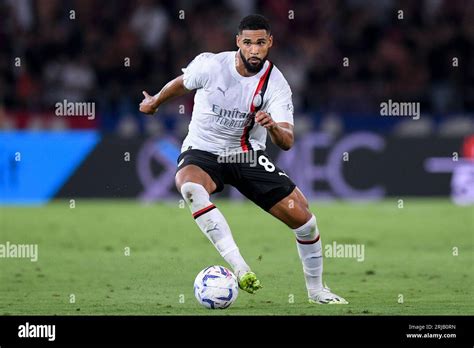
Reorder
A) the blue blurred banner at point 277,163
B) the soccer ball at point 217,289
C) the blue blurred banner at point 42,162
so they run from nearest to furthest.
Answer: the soccer ball at point 217,289 < the blue blurred banner at point 277,163 < the blue blurred banner at point 42,162

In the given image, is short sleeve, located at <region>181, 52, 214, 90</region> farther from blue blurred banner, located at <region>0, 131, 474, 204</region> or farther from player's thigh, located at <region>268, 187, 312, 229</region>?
blue blurred banner, located at <region>0, 131, 474, 204</region>

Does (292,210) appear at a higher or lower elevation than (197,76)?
lower

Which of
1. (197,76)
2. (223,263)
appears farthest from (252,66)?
(223,263)

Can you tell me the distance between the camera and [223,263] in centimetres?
1286

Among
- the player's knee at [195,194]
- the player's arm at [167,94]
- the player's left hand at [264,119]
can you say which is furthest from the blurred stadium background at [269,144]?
the player's left hand at [264,119]

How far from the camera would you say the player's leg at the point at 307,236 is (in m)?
10.0

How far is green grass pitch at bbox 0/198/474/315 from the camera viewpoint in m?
10.1

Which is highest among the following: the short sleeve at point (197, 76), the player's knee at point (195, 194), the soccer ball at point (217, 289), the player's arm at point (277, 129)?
the short sleeve at point (197, 76)

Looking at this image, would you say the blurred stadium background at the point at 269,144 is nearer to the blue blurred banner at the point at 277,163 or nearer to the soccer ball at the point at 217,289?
the blue blurred banner at the point at 277,163

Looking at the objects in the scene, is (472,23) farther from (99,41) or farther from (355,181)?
(99,41)

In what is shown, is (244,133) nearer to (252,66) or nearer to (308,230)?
(252,66)

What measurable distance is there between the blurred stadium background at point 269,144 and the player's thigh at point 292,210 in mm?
725

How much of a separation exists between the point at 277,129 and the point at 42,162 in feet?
36.1

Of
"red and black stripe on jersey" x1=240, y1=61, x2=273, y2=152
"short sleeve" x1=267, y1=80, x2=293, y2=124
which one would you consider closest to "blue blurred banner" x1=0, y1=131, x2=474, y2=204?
"red and black stripe on jersey" x1=240, y1=61, x2=273, y2=152
